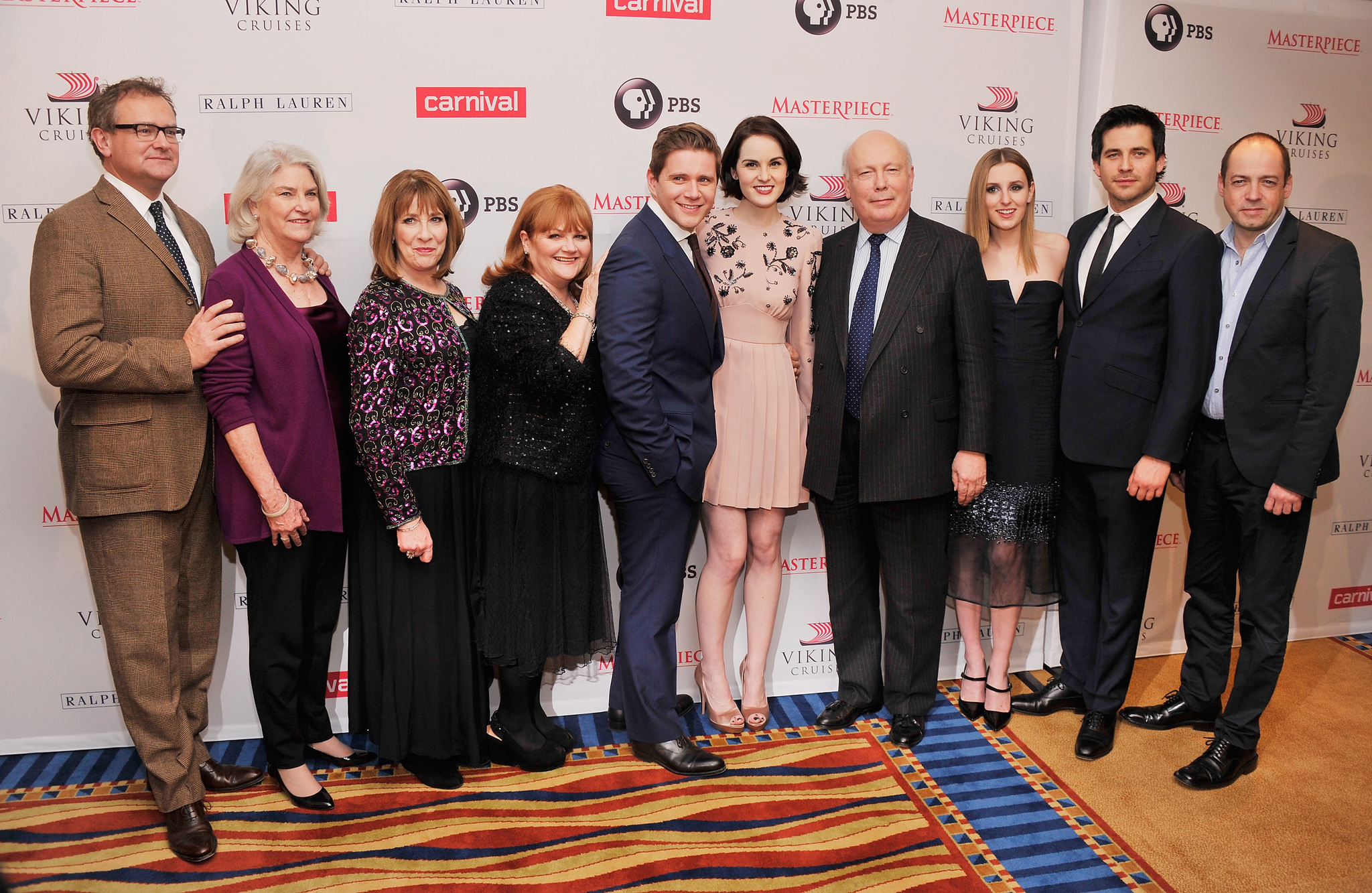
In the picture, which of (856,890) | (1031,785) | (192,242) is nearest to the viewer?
(856,890)

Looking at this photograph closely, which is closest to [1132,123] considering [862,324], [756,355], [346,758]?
[862,324]

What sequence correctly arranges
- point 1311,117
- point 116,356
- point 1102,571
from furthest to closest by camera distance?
point 1311,117 < point 1102,571 < point 116,356

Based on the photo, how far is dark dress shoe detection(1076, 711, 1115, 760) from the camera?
294cm

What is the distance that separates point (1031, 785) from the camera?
2.78 meters

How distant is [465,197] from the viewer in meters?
3.06

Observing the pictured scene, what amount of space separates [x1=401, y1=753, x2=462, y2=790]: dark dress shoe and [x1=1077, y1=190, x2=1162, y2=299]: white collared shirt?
2.66m

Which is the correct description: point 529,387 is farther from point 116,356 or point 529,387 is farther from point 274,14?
point 274,14

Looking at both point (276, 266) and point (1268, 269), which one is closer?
point (276, 266)

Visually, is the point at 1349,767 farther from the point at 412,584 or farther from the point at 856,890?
the point at 412,584

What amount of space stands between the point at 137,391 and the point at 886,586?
2478mm

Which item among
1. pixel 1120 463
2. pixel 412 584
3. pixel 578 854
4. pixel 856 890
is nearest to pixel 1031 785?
pixel 856 890

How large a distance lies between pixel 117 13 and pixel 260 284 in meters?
1.25

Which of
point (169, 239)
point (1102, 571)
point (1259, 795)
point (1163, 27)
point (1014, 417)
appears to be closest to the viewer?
point (169, 239)

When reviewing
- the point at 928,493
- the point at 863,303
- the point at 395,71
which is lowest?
the point at 928,493
